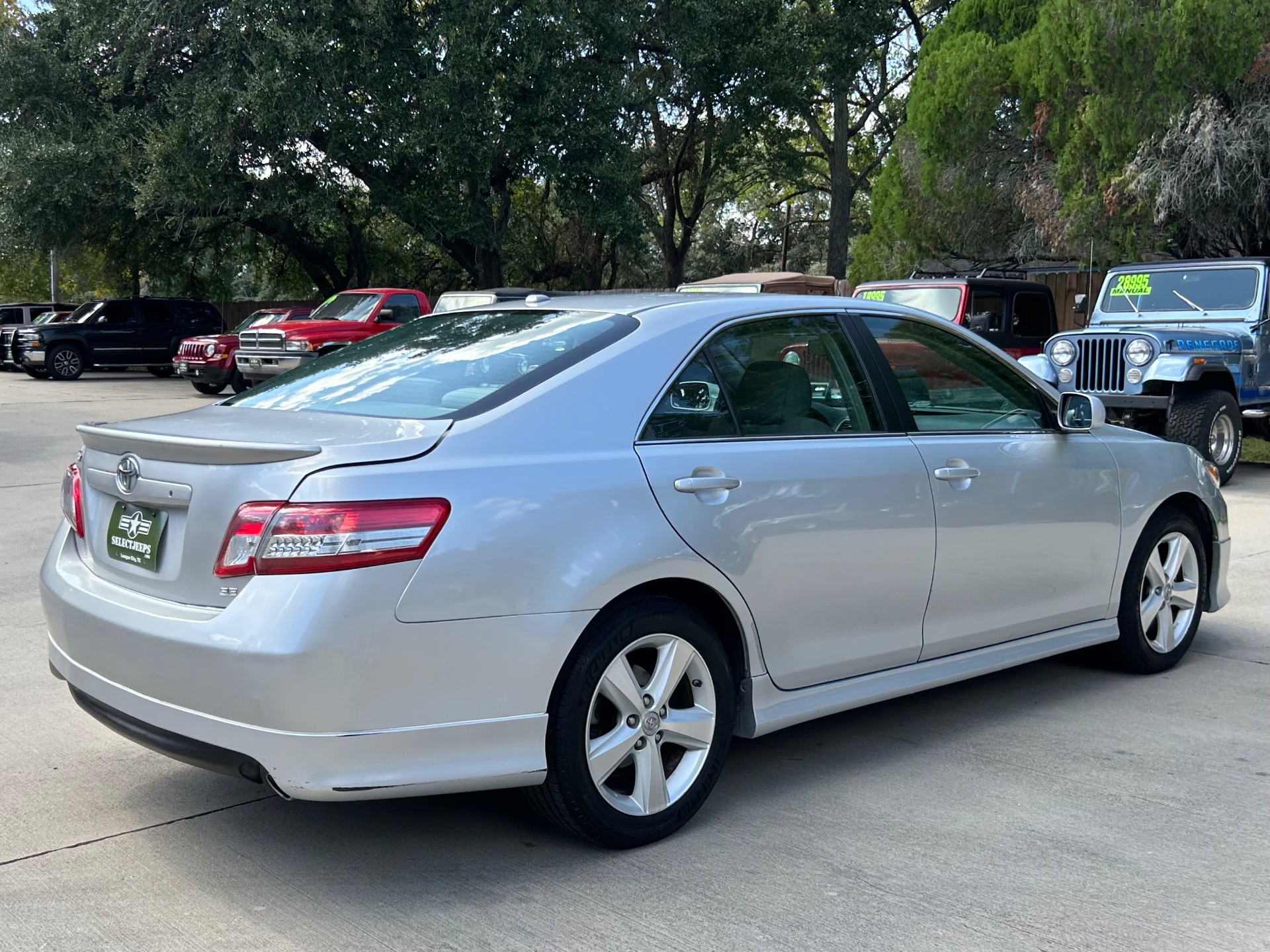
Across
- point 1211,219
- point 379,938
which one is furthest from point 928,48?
point 379,938

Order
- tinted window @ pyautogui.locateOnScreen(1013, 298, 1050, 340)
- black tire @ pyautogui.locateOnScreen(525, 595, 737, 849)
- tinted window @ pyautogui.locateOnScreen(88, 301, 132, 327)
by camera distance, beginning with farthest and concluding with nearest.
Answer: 1. tinted window @ pyautogui.locateOnScreen(88, 301, 132, 327)
2. tinted window @ pyautogui.locateOnScreen(1013, 298, 1050, 340)
3. black tire @ pyautogui.locateOnScreen(525, 595, 737, 849)

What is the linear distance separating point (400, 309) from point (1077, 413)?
1872 centimetres

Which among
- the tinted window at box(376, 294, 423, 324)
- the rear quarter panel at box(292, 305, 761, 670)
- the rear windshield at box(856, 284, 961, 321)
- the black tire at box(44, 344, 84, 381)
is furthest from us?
the black tire at box(44, 344, 84, 381)

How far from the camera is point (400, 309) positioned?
22.6 m

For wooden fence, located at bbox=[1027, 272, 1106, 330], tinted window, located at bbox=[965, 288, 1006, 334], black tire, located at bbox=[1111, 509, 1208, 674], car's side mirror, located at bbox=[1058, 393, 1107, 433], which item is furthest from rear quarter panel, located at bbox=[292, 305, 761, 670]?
wooden fence, located at bbox=[1027, 272, 1106, 330]

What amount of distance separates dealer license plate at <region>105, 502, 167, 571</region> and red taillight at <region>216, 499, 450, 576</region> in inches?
15.2

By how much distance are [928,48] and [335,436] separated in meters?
21.1

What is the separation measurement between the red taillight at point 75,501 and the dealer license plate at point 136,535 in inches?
11.1

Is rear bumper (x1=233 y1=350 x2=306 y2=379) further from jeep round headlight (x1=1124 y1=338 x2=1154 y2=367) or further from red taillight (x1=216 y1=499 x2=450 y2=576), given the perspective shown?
red taillight (x1=216 y1=499 x2=450 y2=576)

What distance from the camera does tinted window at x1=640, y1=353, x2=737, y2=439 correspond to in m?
3.86

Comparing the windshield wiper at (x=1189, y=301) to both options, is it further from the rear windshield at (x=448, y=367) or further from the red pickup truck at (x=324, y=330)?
the red pickup truck at (x=324, y=330)

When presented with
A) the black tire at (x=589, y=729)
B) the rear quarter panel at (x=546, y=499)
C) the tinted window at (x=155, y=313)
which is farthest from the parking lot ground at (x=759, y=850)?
the tinted window at (x=155, y=313)

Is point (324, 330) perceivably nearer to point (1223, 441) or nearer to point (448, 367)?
point (1223, 441)

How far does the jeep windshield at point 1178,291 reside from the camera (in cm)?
1279
